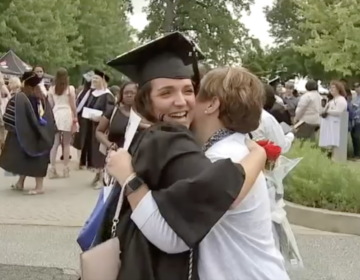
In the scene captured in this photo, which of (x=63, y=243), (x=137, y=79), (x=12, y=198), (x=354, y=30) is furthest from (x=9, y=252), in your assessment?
(x=354, y=30)

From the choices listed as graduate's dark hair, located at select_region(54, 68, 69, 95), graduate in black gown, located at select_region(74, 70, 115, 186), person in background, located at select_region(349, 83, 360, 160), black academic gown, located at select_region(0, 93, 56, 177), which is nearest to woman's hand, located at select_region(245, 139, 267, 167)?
black academic gown, located at select_region(0, 93, 56, 177)

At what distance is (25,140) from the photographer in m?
9.44

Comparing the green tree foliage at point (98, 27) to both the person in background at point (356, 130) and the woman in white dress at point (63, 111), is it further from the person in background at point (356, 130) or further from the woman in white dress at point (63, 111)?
the woman in white dress at point (63, 111)

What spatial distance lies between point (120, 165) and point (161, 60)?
41 centimetres

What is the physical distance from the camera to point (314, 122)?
45.3 feet

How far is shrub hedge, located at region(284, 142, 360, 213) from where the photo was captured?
7949 millimetres

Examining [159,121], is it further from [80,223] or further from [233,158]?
[80,223]

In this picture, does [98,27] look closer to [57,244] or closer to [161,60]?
[57,244]

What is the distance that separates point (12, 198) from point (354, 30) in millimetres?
17391

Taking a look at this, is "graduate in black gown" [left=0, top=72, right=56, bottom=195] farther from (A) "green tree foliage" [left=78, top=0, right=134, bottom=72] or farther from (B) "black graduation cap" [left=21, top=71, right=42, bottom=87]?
(A) "green tree foliage" [left=78, top=0, right=134, bottom=72]

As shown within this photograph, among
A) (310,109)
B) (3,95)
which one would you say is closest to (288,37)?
(310,109)

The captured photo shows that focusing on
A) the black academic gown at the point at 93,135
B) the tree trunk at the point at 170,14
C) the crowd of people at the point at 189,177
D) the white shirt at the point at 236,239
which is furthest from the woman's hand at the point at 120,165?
the tree trunk at the point at 170,14

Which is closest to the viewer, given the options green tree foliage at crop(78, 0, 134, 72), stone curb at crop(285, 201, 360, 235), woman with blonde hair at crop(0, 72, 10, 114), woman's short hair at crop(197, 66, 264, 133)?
woman's short hair at crop(197, 66, 264, 133)

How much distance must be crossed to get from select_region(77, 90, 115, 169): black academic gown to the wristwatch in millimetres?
7945
